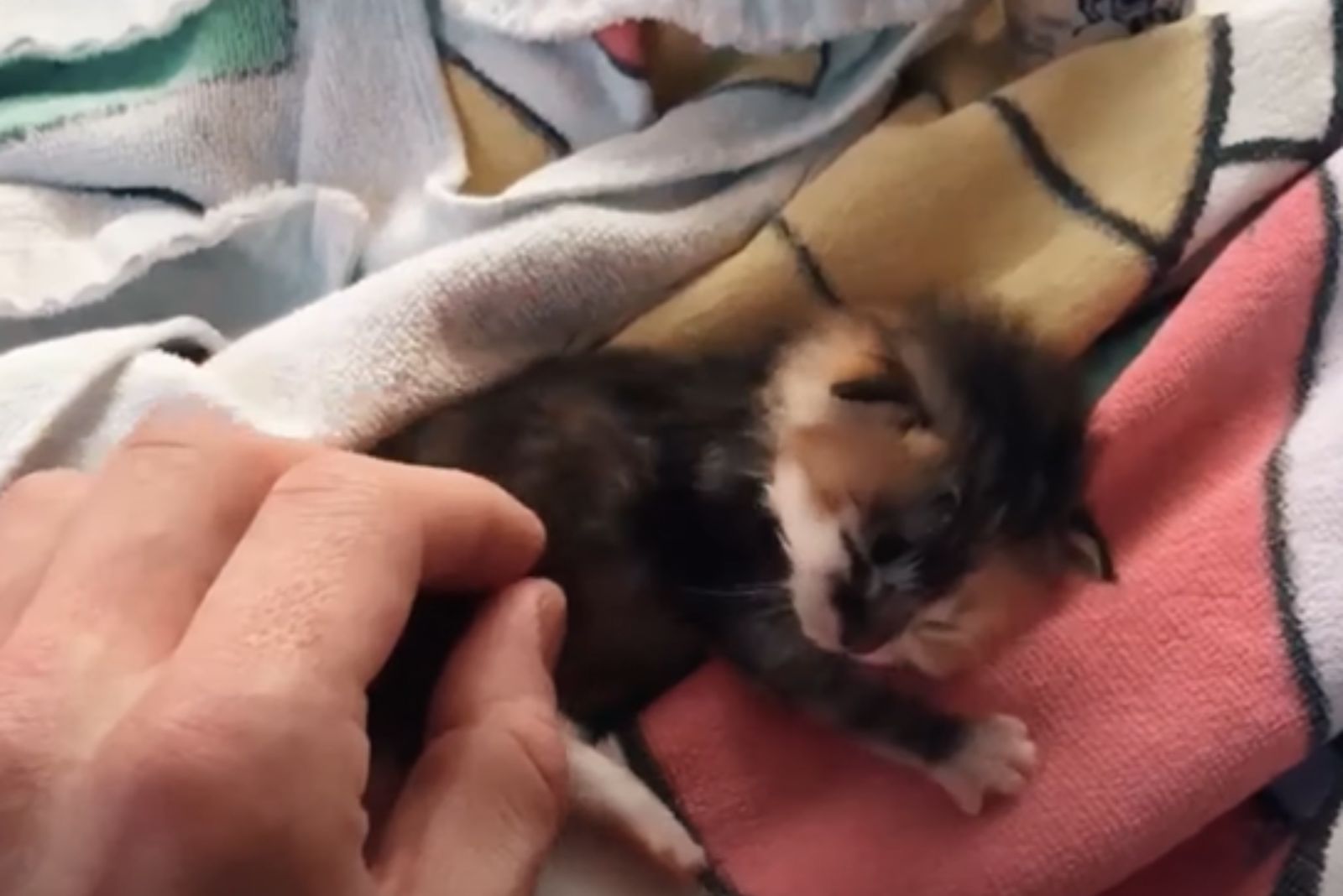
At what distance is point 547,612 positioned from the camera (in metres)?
0.82

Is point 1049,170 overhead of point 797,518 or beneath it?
overhead

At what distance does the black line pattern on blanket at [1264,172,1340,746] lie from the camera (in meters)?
0.87

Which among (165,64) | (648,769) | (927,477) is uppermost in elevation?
(165,64)

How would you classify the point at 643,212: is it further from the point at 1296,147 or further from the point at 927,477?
the point at 1296,147

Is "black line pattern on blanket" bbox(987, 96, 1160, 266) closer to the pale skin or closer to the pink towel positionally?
the pink towel

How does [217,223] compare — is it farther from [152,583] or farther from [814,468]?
[152,583]

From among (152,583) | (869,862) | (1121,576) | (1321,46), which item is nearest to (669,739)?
(869,862)

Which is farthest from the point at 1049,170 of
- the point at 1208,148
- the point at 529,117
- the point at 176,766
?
the point at 176,766

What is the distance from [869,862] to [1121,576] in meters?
0.20

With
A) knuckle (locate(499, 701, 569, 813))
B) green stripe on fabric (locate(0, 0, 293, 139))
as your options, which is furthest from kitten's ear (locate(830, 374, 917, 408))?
green stripe on fabric (locate(0, 0, 293, 139))

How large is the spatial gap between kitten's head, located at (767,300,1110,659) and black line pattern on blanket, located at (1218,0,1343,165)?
0.53 ft

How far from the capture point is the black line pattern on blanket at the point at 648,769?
3.09 ft

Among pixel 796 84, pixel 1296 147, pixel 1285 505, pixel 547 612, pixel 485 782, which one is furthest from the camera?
pixel 796 84

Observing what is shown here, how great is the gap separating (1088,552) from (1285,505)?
0.10m
